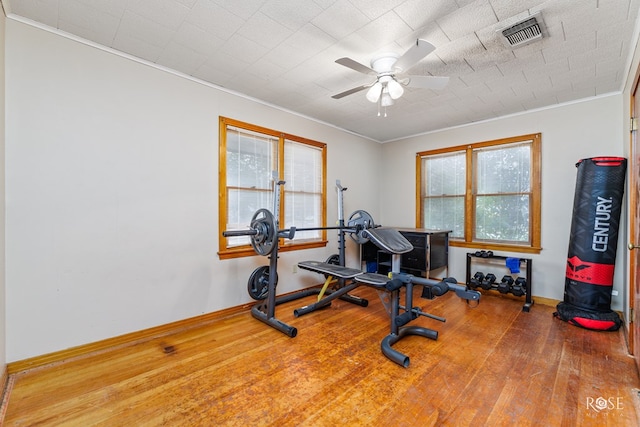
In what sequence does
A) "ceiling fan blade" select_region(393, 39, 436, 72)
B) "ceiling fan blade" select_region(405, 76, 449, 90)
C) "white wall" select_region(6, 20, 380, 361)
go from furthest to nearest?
"ceiling fan blade" select_region(405, 76, 449, 90)
"white wall" select_region(6, 20, 380, 361)
"ceiling fan blade" select_region(393, 39, 436, 72)

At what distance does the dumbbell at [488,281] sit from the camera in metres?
3.71

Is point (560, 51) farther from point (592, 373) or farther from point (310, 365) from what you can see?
point (310, 365)

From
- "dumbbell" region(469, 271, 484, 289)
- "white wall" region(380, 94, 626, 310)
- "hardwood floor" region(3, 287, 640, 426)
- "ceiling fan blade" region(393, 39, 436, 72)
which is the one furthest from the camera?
"dumbbell" region(469, 271, 484, 289)

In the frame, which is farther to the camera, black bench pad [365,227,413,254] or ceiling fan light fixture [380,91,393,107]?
black bench pad [365,227,413,254]

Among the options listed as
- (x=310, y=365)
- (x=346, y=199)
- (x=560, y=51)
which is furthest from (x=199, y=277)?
(x=560, y=51)

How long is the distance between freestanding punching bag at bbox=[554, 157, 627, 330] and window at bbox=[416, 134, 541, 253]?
27.3 inches

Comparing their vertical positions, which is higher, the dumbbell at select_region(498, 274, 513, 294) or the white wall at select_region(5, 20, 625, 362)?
the white wall at select_region(5, 20, 625, 362)

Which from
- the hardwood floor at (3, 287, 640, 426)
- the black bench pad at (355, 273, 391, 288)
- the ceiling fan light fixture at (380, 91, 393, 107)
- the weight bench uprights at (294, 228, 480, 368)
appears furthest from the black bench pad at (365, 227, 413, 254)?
the ceiling fan light fixture at (380, 91, 393, 107)

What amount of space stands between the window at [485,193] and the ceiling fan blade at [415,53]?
9.02ft

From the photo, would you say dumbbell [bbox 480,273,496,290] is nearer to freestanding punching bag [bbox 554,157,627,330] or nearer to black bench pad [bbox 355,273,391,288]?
freestanding punching bag [bbox 554,157,627,330]

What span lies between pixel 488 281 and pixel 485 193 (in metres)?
1.34

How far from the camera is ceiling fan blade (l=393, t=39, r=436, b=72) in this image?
180cm

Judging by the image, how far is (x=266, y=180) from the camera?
3635mm

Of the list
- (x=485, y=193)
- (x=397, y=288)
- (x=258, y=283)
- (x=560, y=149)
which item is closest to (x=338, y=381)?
(x=397, y=288)
